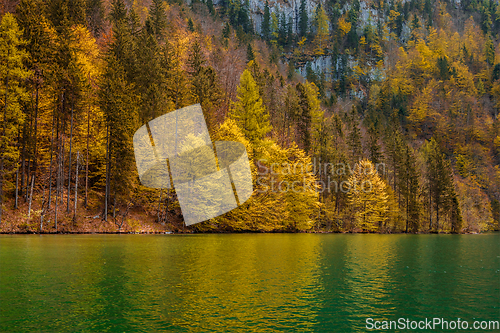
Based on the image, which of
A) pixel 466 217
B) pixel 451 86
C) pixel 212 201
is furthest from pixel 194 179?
pixel 451 86

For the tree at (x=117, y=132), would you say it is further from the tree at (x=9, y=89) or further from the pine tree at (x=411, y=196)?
the pine tree at (x=411, y=196)

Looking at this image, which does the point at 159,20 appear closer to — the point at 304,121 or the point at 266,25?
the point at 304,121

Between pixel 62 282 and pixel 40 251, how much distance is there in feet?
34.4

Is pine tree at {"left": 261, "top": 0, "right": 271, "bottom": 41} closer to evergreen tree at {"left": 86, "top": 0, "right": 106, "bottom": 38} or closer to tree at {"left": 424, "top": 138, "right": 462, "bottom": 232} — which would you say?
tree at {"left": 424, "top": 138, "right": 462, "bottom": 232}

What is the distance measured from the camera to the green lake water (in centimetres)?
1102

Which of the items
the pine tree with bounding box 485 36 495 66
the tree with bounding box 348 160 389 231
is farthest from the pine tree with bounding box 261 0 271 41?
the tree with bounding box 348 160 389 231

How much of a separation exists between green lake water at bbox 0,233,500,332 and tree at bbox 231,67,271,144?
35.5 m

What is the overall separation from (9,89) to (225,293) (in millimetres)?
36008

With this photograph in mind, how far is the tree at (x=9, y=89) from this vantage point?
38.6 meters

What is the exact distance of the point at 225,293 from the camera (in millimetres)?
14406

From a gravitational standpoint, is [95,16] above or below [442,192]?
above

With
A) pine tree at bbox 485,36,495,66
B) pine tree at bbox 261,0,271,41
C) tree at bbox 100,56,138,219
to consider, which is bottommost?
tree at bbox 100,56,138,219

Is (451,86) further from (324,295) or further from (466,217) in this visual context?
(324,295)

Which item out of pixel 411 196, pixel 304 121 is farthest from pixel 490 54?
pixel 304 121
